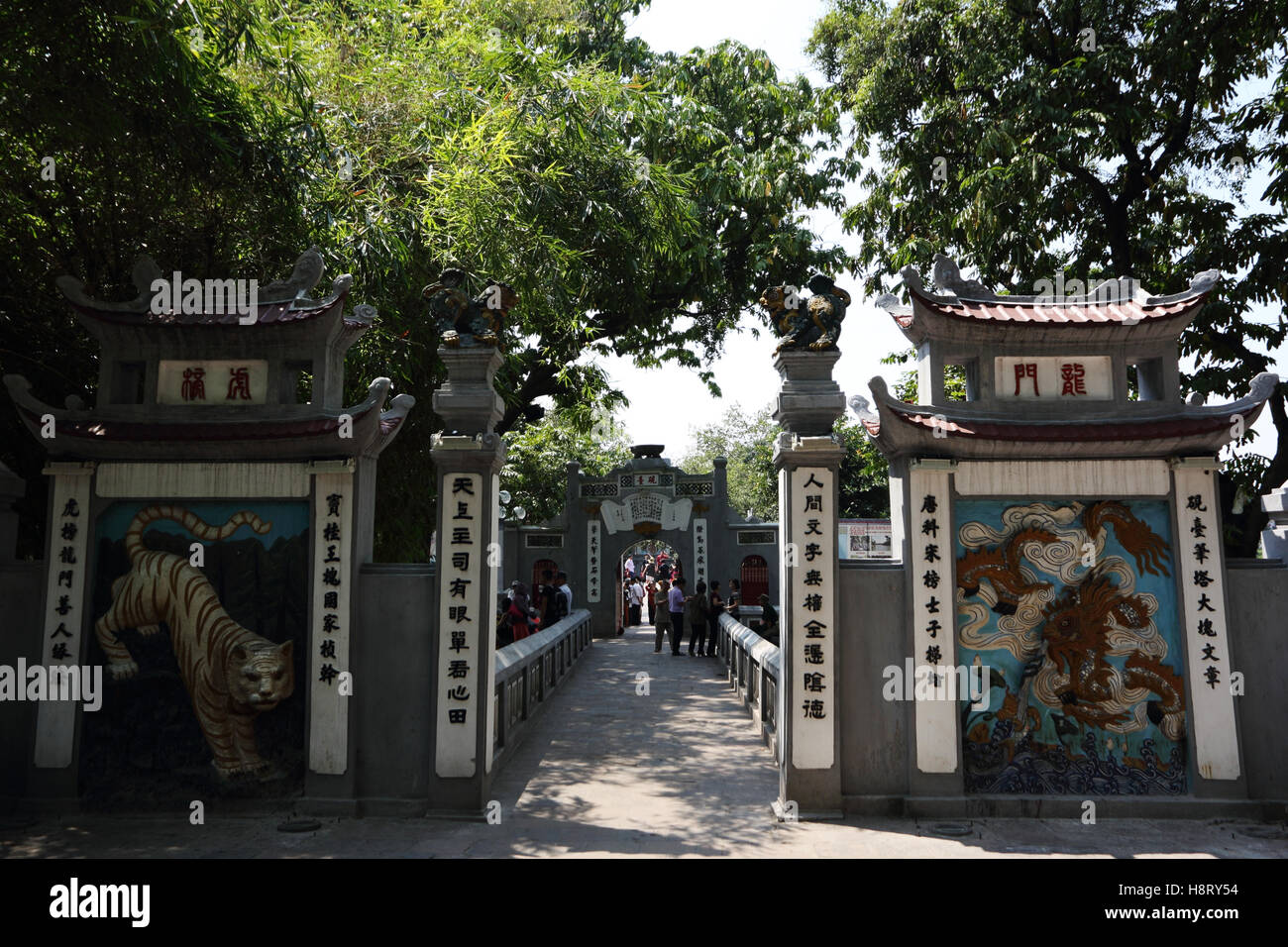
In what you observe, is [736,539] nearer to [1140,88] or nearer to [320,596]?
[1140,88]

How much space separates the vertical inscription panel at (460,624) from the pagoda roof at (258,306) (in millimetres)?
1530

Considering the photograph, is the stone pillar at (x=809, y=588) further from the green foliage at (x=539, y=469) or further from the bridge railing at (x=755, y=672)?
the green foliage at (x=539, y=469)

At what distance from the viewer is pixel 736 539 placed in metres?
20.5

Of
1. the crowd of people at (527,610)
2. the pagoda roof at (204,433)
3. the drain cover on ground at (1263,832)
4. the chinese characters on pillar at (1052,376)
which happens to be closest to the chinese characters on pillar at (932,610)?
the chinese characters on pillar at (1052,376)

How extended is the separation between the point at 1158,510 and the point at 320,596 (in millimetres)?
6332

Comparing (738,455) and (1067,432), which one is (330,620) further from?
(738,455)

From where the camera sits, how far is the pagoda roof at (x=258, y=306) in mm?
6535

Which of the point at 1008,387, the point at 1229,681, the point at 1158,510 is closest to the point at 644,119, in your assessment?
the point at 1008,387

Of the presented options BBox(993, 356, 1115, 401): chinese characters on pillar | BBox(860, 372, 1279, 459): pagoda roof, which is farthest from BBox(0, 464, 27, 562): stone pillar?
BBox(993, 356, 1115, 401): chinese characters on pillar

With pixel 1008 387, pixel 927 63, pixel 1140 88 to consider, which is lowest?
pixel 1008 387

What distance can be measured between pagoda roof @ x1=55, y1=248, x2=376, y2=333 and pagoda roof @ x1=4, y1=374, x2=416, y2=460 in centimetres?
68

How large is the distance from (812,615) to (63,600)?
556cm

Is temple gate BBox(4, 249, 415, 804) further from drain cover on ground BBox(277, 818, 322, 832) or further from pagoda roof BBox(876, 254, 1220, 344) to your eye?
pagoda roof BBox(876, 254, 1220, 344)

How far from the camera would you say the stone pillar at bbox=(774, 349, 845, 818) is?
21.0ft
